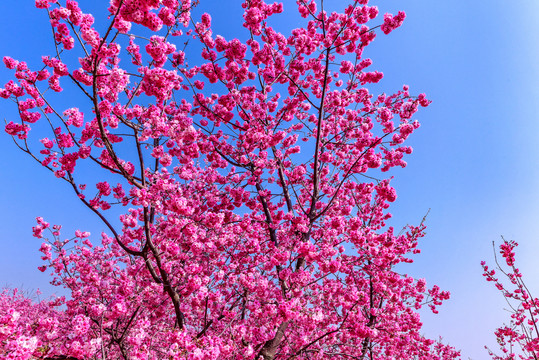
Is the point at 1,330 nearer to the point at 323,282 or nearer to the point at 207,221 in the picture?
the point at 207,221

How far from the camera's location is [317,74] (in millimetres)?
10266

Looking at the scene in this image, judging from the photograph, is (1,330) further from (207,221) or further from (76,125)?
(207,221)

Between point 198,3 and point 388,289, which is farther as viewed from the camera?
point 388,289

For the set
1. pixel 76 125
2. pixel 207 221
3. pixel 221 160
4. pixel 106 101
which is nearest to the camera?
pixel 106 101

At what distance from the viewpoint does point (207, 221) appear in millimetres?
7801

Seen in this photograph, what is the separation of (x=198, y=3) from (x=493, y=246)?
9875 mm

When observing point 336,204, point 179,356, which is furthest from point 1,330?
point 336,204

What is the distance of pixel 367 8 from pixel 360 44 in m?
1.09

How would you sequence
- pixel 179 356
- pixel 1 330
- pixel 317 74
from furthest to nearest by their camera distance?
pixel 317 74
pixel 179 356
pixel 1 330

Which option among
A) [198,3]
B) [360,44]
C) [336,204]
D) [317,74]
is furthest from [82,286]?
[360,44]

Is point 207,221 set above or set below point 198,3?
below

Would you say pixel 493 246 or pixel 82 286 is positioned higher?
pixel 493 246

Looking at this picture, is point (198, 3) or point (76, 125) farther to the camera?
point (198, 3)

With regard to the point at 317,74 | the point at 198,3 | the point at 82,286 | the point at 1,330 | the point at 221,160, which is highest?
the point at 317,74
